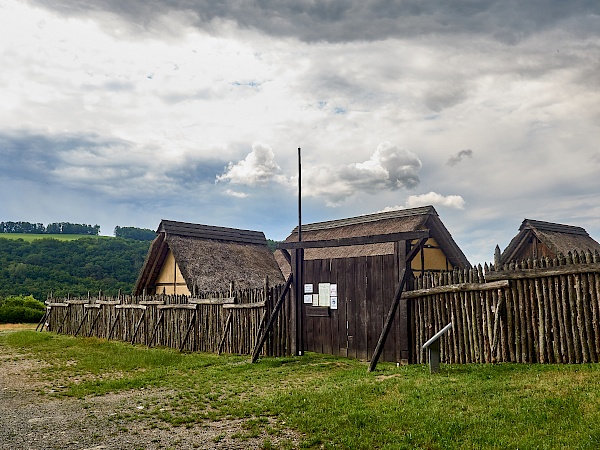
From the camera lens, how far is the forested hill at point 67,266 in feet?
146

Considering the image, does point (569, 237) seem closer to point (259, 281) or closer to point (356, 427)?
point (259, 281)

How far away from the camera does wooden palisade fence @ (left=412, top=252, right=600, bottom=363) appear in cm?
955

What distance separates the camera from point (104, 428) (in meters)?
7.47

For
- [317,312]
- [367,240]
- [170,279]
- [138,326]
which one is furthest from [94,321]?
[367,240]

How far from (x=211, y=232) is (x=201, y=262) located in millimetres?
3164

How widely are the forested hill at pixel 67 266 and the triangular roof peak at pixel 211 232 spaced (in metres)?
17.8

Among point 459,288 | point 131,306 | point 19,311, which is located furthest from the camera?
point 19,311

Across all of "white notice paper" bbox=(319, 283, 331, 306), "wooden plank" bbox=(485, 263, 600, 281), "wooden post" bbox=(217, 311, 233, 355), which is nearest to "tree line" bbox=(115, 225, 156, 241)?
"wooden post" bbox=(217, 311, 233, 355)

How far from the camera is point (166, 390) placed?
10211 millimetres

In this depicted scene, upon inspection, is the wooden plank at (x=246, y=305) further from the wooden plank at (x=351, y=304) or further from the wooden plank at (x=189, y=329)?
the wooden plank at (x=351, y=304)

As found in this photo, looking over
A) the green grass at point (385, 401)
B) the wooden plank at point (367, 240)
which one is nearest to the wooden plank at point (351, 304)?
the wooden plank at point (367, 240)

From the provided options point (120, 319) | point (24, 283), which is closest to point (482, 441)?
point (120, 319)

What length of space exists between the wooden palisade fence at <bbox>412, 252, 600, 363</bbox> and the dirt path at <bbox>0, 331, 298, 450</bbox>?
567 cm

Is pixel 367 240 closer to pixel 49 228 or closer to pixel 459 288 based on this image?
pixel 459 288
